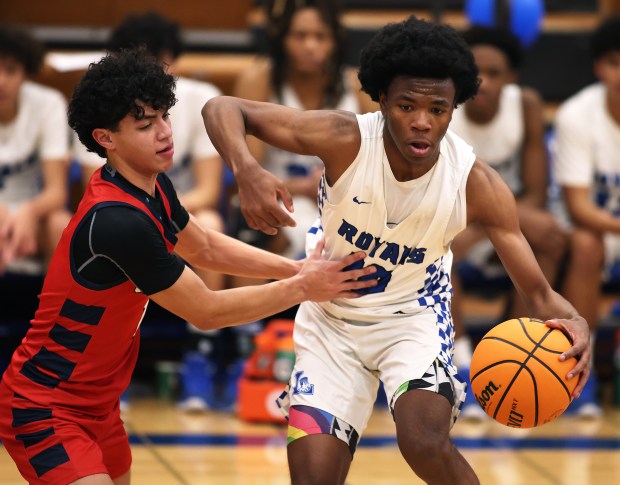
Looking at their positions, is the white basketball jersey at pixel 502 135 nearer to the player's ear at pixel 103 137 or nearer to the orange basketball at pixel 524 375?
the orange basketball at pixel 524 375

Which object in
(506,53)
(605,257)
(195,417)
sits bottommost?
(195,417)

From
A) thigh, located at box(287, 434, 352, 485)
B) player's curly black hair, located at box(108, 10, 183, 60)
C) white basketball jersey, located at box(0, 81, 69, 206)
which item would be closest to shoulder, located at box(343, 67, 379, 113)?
player's curly black hair, located at box(108, 10, 183, 60)

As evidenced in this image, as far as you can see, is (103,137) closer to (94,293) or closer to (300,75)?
Result: (94,293)

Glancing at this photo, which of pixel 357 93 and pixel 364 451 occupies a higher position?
pixel 357 93

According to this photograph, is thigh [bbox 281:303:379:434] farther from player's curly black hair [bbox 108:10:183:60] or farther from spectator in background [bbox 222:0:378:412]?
player's curly black hair [bbox 108:10:183:60]

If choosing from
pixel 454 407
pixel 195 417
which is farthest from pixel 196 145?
pixel 454 407

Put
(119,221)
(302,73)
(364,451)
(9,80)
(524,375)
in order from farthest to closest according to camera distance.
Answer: (302,73), (9,80), (364,451), (524,375), (119,221)

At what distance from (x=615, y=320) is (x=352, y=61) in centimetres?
267

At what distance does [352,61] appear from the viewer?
28.5 ft

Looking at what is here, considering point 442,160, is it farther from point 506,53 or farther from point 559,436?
point 506,53

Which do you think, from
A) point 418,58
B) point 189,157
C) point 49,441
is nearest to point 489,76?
point 189,157

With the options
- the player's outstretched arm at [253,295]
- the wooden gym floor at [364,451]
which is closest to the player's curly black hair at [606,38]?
the wooden gym floor at [364,451]

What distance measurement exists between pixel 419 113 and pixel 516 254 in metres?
0.60

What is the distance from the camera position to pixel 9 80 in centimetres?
711
